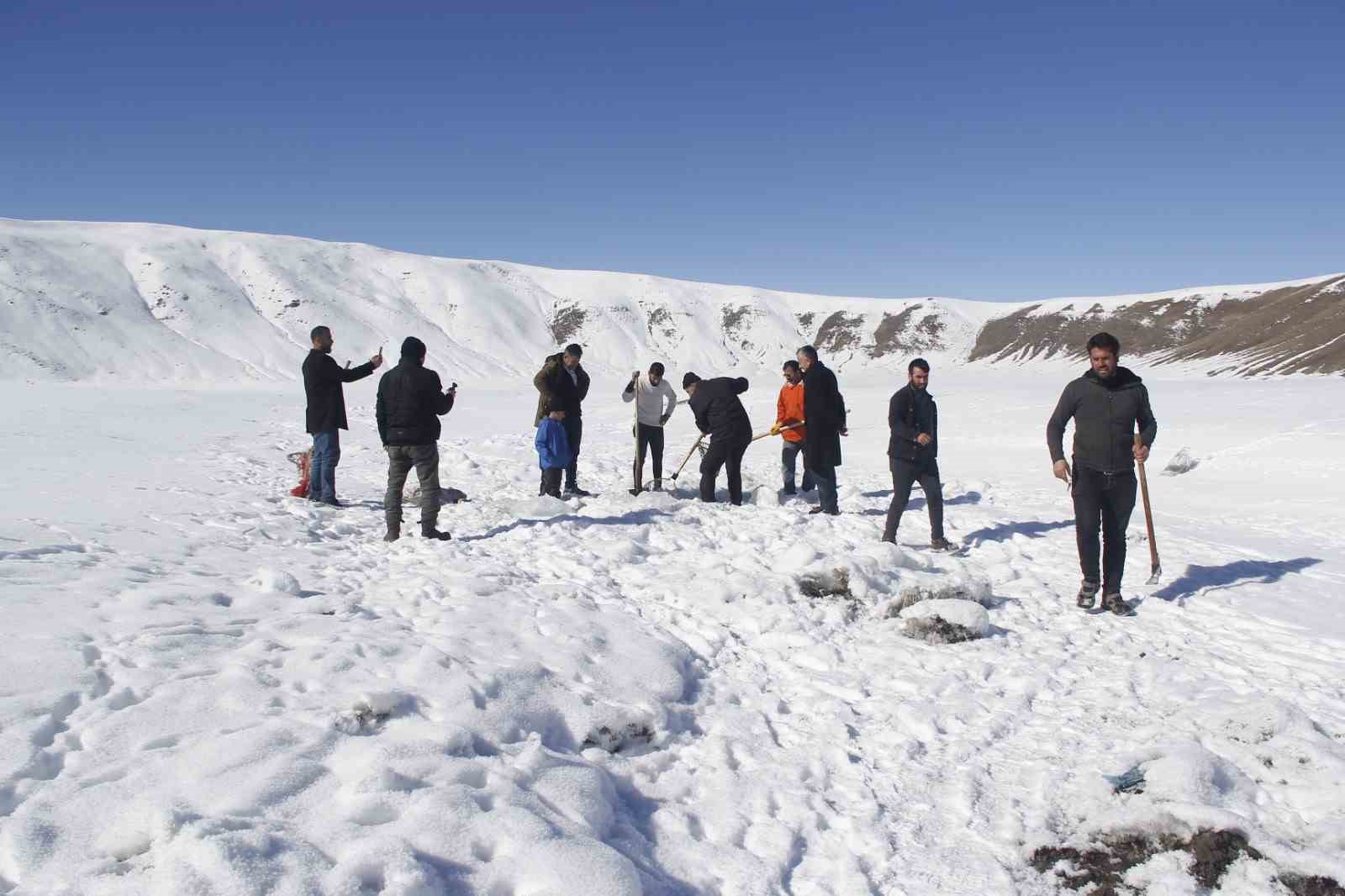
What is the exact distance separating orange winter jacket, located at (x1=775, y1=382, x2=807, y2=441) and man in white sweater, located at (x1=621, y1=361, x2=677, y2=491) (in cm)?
159

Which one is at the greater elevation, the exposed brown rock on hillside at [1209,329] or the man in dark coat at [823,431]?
the exposed brown rock on hillside at [1209,329]

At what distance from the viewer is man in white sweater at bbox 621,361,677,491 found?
1131 centimetres

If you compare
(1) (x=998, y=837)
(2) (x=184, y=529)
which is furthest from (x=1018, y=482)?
(2) (x=184, y=529)

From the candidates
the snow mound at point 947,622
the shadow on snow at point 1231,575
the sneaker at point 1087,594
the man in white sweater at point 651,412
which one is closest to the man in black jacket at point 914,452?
the sneaker at point 1087,594

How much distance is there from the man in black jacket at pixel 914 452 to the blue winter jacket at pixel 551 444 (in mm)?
4134

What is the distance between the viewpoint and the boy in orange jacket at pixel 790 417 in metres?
11.5

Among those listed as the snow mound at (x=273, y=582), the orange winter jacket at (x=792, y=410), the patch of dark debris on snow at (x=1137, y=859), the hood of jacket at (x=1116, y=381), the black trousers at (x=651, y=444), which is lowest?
the patch of dark debris on snow at (x=1137, y=859)

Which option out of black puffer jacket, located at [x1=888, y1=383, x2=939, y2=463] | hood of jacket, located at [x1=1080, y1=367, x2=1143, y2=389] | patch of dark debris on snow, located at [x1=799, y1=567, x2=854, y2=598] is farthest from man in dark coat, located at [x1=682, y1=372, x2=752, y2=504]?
hood of jacket, located at [x1=1080, y1=367, x2=1143, y2=389]

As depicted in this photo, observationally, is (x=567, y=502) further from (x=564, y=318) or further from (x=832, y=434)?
(x=564, y=318)

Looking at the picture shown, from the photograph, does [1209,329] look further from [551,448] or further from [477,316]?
[551,448]

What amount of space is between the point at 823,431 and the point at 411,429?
4945 mm

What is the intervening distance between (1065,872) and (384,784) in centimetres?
282

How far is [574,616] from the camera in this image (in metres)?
5.88

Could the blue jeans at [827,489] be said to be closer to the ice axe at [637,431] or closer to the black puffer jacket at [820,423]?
the black puffer jacket at [820,423]
